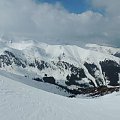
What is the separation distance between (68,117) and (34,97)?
5.80 metres

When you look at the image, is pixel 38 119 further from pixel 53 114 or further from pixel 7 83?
pixel 7 83

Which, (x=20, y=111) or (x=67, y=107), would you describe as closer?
(x=20, y=111)

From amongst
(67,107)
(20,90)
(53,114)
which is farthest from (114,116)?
(20,90)

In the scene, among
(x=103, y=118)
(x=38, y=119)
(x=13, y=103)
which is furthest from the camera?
(x=103, y=118)

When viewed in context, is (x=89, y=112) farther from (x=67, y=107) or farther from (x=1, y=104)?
(x=1, y=104)

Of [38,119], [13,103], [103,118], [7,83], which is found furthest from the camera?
[7,83]

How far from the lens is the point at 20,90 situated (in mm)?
38625

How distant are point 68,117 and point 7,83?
33.7 feet

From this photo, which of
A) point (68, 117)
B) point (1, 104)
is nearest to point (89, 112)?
point (68, 117)

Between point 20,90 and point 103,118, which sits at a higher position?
point 20,90

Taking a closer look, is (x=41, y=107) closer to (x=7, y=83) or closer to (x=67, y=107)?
(x=67, y=107)

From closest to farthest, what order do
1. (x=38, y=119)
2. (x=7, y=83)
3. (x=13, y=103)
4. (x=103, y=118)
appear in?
1. (x=38, y=119)
2. (x=13, y=103)
3. (x=103, y=118)
4. (x=7, y=83)

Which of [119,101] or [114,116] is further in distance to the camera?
[119,101]

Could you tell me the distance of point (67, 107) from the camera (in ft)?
124
